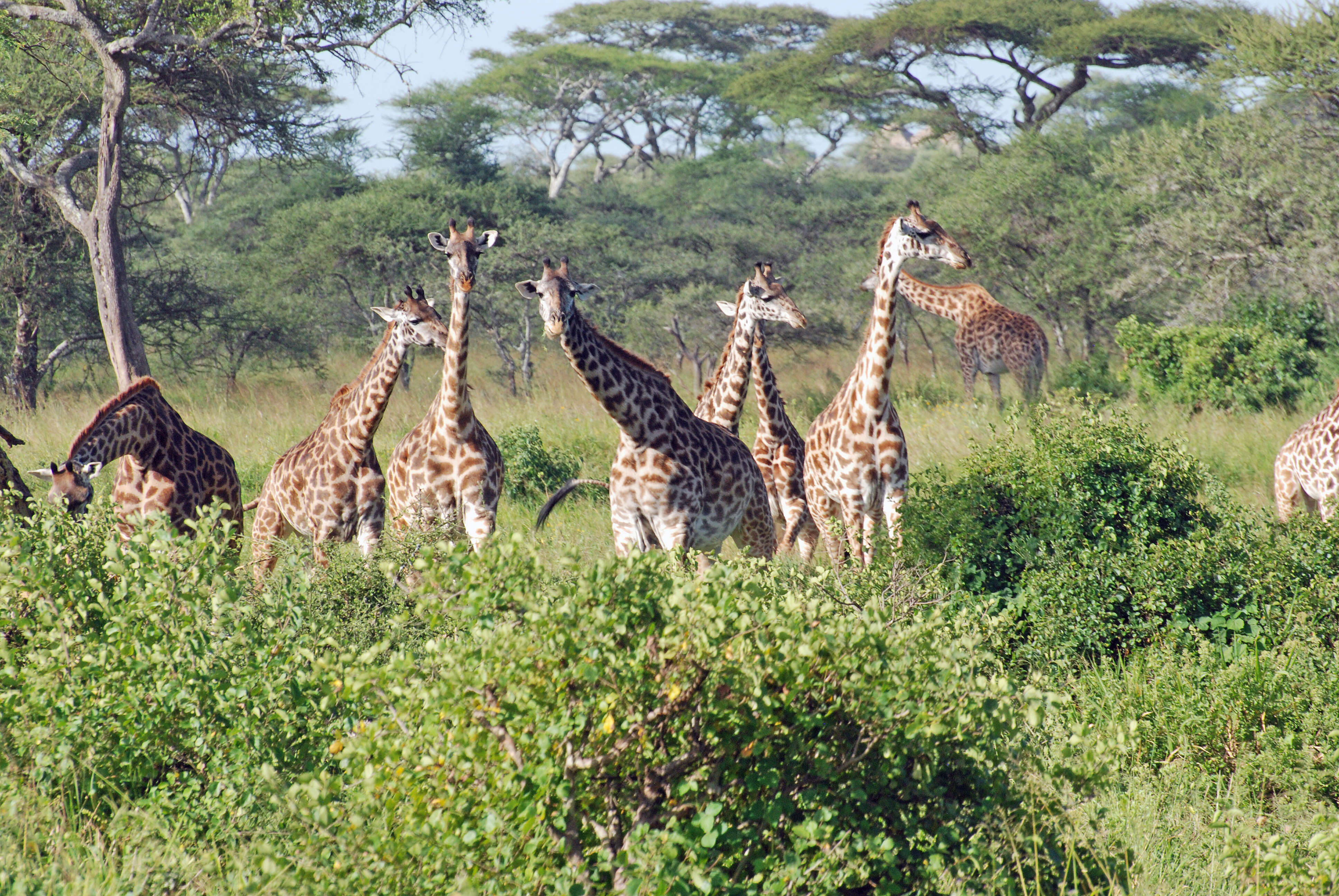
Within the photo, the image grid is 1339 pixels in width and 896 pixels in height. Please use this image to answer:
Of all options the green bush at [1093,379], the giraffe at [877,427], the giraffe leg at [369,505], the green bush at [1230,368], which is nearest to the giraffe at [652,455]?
the giraffe at [877,427]

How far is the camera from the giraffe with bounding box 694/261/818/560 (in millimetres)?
7586

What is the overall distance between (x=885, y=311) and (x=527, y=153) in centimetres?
3094

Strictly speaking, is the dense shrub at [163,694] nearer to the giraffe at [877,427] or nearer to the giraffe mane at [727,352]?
the giraffe at [877,427]

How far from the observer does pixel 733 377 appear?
7.83m

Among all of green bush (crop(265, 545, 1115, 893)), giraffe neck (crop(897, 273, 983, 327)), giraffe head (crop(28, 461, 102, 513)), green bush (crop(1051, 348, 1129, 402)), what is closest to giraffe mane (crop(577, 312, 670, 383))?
giraffe head (crop(28, 461, 102, 513))

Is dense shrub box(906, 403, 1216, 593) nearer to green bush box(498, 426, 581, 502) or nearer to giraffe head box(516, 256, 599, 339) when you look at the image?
giraffe head box(516, 256, 599, 339)

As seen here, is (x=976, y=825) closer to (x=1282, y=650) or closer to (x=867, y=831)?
(x=867, y=831)

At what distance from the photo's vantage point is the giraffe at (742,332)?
745cm

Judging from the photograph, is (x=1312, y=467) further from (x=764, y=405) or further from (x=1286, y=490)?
(x=764, y=405)

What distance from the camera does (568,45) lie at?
3256 centimetres

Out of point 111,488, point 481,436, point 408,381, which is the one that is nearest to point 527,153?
point 408,381

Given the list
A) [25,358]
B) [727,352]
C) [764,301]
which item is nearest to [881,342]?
[764,301]

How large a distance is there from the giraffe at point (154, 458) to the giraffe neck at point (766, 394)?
3290mm

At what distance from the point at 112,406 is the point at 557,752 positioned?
4.99 meters
